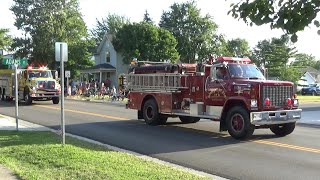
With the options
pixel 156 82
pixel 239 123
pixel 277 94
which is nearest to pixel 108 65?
pixel 156 82

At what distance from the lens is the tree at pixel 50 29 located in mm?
56875

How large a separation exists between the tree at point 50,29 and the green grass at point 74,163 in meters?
46.5

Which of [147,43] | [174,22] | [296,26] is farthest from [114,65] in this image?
[296,26]

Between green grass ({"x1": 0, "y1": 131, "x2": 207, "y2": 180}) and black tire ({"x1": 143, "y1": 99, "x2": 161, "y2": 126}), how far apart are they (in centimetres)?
568

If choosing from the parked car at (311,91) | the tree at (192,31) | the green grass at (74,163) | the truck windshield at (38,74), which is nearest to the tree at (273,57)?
the parked car at (311,91)

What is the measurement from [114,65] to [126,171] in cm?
5123

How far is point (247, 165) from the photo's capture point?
9.21 m

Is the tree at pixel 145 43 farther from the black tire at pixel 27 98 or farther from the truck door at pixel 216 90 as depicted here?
the truck door at pixel 216 90

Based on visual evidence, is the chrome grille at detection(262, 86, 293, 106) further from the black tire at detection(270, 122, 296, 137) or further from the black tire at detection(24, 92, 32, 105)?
the black tire at detection(24, 92, 32, 105)

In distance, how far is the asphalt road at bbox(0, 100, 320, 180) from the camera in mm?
8805

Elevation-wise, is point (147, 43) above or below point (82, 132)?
above

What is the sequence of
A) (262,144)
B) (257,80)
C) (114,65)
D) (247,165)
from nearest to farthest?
1. (247,165)
2. (262,144)
3. (257,80)
4. (114,65)

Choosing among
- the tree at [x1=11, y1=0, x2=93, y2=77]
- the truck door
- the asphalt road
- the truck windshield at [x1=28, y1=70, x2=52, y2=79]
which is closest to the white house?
the tree at [x1=11, y1=0, x2=93, y2=77]

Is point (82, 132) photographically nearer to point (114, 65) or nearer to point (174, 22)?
point (114, 65)
